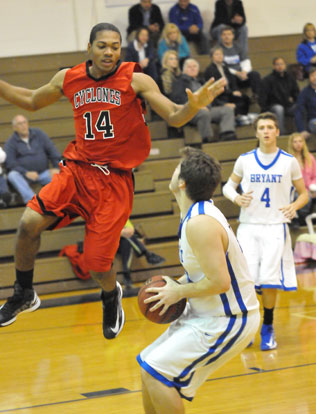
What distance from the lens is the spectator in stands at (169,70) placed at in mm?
10992

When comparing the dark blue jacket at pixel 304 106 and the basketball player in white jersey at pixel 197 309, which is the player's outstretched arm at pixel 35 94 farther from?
the dark blue jacket at pixel 304 106

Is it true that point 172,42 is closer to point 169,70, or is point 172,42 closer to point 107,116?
point 169,70

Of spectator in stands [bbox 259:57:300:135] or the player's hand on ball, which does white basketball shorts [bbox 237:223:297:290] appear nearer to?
the player's hand on ball

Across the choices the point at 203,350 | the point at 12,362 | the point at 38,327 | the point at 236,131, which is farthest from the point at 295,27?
the point at 203,350

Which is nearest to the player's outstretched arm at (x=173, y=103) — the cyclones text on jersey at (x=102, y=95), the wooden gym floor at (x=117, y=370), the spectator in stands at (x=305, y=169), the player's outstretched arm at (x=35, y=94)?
the cyclones text on jersey at (x=102, y=95)

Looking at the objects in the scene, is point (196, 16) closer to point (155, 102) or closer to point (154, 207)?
point (154, 207)

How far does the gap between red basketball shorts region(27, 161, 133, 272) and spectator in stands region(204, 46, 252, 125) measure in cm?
683

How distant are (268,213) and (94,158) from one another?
7.66ft

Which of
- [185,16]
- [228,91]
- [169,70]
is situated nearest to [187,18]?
[185,16]

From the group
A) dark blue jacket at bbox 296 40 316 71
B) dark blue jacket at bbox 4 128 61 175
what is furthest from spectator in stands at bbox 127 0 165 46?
dark blue jacket at bbox 4 128 61 175

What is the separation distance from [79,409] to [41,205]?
152cm

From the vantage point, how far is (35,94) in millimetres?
4773

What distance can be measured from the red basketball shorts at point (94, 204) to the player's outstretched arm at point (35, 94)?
17.3 inches

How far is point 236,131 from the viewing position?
11617mm
